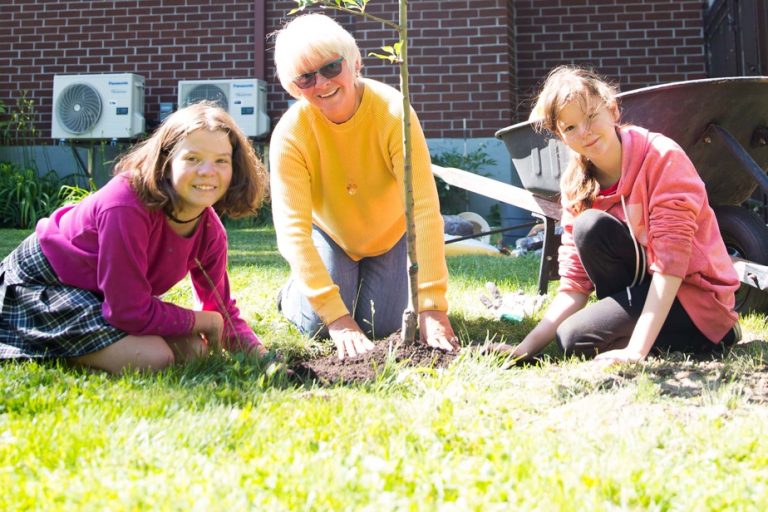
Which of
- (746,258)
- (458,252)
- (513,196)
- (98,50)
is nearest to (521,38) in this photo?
(458,252)

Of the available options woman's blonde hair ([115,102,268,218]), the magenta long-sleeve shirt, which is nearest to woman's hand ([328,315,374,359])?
the magenta long-sleeve shirt

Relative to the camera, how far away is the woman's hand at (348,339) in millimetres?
2727

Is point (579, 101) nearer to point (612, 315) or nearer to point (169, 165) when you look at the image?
point (612, 315)

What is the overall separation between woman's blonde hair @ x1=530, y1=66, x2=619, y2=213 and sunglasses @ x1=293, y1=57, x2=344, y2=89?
674mm

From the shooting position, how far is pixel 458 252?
655 centimetres

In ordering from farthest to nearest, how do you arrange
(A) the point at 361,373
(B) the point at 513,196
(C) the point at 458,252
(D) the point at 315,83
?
(C) the point at 458,252
(B) the point at 513,196
(D) the point at 315,83
(A) the point at 361,373

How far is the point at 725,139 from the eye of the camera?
10.6 feet

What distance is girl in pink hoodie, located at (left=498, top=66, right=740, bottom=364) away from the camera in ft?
8.20

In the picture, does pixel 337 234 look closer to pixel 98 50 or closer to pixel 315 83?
pixel 315 83

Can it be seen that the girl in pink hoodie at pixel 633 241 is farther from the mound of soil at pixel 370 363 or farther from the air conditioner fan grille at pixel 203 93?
the air conditioner fan grille at pixel 203 93

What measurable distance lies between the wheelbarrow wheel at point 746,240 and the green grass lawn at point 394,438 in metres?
0.79

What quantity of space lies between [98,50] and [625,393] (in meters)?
8.62

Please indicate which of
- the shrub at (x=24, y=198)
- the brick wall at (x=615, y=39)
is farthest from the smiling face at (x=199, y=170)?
the brick wall at (x=615, y=39)

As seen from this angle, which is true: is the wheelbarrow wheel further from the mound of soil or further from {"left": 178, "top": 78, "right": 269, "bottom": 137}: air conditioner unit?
{"left": 178, "top": 78, "right": 269, "bottom": 137}: air conditioner unit
